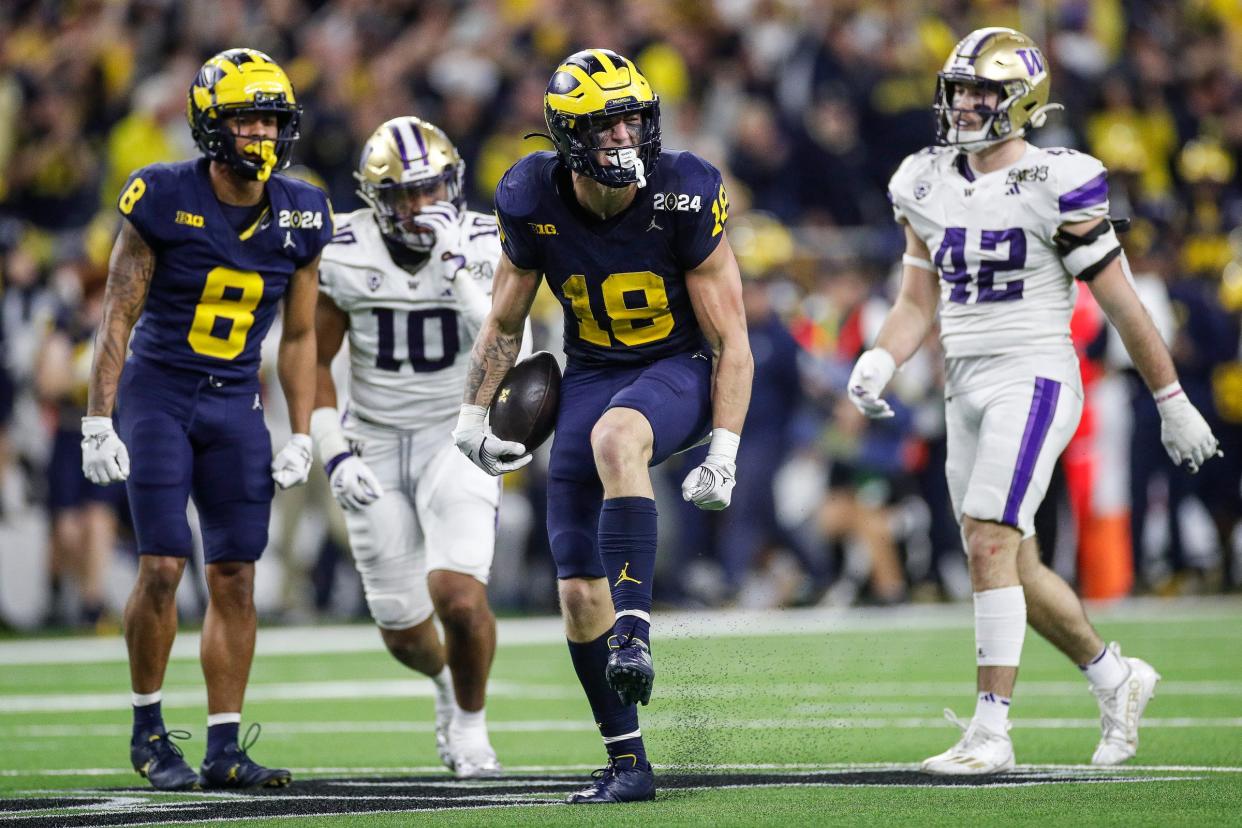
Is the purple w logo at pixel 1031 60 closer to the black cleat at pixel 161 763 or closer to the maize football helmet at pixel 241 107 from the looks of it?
the maize football helmet at pixel 241 107

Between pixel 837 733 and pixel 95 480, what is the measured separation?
2.64 metres

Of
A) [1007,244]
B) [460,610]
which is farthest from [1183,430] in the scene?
[460,610]

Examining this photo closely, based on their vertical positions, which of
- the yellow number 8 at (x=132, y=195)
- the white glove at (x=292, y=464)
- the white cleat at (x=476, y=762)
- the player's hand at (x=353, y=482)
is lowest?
the white cleat at (x=476, y=762)

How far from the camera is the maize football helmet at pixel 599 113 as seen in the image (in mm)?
4980

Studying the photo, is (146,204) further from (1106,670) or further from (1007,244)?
(1106,670)

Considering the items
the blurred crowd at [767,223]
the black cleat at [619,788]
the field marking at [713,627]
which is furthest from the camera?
the blurred crowd at [767,223]

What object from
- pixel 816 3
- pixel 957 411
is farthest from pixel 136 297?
pixel 816 3

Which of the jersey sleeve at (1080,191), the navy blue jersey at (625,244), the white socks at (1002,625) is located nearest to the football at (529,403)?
the navy blue jersey at (625,244)

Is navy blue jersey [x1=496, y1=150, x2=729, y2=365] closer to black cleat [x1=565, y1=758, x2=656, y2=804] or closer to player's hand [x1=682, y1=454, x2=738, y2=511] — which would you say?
player's hand [x1=682, y1=454, x2=738, y2=511]

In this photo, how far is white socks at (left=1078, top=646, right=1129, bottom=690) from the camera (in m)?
5.91

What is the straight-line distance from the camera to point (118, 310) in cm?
572

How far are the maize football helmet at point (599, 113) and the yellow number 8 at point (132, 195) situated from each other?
1376mm

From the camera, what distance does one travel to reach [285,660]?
10.1 meters

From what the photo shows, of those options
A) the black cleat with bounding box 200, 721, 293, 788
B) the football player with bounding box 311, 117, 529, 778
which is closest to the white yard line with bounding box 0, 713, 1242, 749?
the football player with bounding box 311, 117, 529, 778
